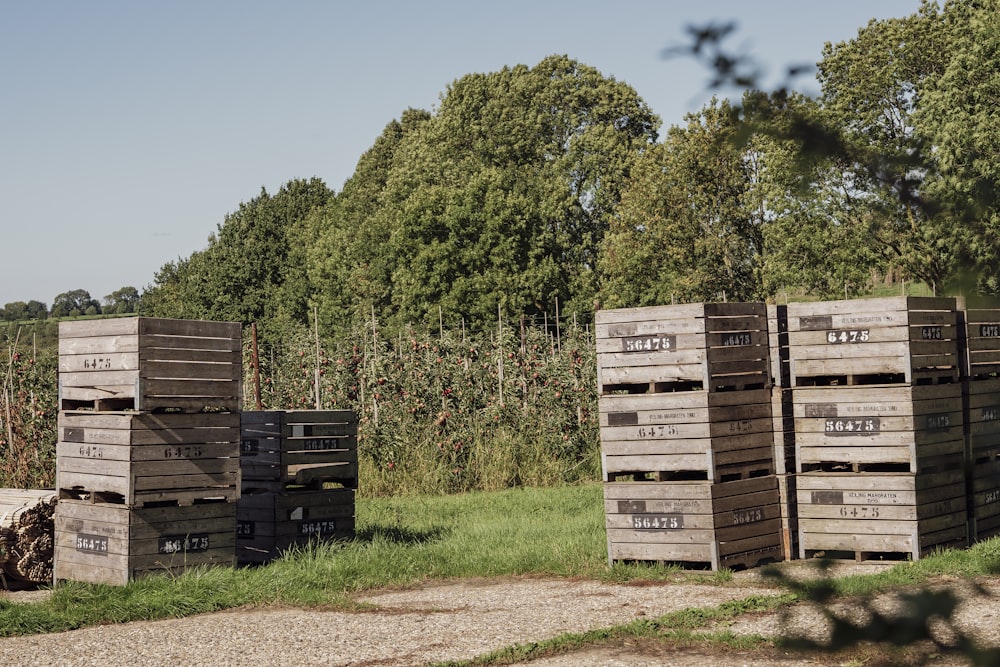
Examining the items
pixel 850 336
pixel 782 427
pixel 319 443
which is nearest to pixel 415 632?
pixel 319 443

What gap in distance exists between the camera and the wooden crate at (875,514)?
9.61m

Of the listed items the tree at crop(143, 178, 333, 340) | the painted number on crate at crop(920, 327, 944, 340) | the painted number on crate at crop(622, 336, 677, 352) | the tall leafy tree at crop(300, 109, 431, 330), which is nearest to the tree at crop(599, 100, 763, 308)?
the tall leafy tree at crop(300, 109, 431, 330)

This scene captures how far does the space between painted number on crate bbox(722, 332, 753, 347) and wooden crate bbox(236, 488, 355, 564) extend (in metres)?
4.04

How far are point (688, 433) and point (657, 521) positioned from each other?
0.80 meters

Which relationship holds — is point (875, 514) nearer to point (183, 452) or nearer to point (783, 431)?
point (783, 431)

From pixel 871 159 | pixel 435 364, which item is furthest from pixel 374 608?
pixel 435 364

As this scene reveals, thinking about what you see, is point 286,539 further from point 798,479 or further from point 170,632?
point 798,479

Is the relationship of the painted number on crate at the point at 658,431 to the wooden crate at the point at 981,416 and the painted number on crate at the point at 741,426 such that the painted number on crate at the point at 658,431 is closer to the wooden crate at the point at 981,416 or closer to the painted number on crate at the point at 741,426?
the painted number on crate at the point at 741,426

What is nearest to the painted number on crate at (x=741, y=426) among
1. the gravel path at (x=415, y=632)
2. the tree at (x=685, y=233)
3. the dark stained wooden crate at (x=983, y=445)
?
the gravel path at (x=415, y=632)

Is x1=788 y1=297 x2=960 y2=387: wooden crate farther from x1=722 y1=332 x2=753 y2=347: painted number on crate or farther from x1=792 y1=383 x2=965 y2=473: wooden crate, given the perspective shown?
x1=722 y1=332 x2=753 y2=347: painted number on crate

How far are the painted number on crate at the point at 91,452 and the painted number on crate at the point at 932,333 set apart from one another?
7.16 meters

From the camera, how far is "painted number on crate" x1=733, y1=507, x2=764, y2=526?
964 centimetres

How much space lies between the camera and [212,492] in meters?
9.57

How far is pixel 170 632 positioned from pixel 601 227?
40411mm
